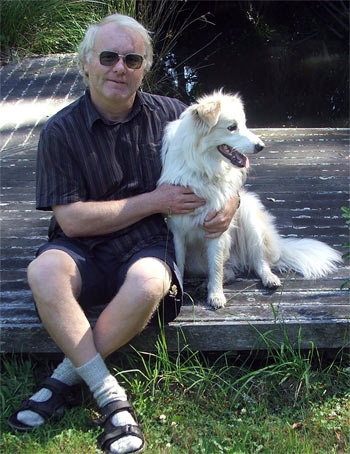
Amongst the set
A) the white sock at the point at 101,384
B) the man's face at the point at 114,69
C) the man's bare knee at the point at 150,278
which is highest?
the man's face at the point at 114,69

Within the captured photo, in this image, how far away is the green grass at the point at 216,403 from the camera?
7.47ft

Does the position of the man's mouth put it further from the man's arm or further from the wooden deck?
the wooden deck

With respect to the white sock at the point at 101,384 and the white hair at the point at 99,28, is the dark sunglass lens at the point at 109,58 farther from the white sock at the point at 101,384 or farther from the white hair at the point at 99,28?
the white sock at the point at 101,384

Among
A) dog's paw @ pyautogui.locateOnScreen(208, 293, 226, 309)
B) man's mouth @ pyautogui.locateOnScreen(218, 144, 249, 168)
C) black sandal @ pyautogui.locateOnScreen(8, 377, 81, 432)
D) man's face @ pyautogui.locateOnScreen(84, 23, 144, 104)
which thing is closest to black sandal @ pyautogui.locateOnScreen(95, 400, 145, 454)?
black sandal @ pyautogui.locateOnScreen(8, 377, 81, 432)

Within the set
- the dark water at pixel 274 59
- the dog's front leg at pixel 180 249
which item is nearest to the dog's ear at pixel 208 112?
the dog's front leg at pixel 180 249

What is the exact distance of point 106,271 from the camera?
2668mm

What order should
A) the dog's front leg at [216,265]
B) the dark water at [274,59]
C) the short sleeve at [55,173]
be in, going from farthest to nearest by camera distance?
the dark water at [274,59]
the dog's front leg at [216,265]
the short sleeve at [55,173]

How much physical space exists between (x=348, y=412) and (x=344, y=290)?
66cm

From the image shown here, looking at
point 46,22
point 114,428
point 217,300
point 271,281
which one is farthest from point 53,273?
point 46,22

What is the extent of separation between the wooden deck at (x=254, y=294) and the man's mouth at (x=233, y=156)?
0.66 meters

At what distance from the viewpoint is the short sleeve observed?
8.37 feet

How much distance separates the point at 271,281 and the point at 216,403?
708 millimetres

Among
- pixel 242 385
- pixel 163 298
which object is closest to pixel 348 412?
pixel 242 385

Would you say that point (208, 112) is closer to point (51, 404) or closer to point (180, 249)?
point (180, 249)
